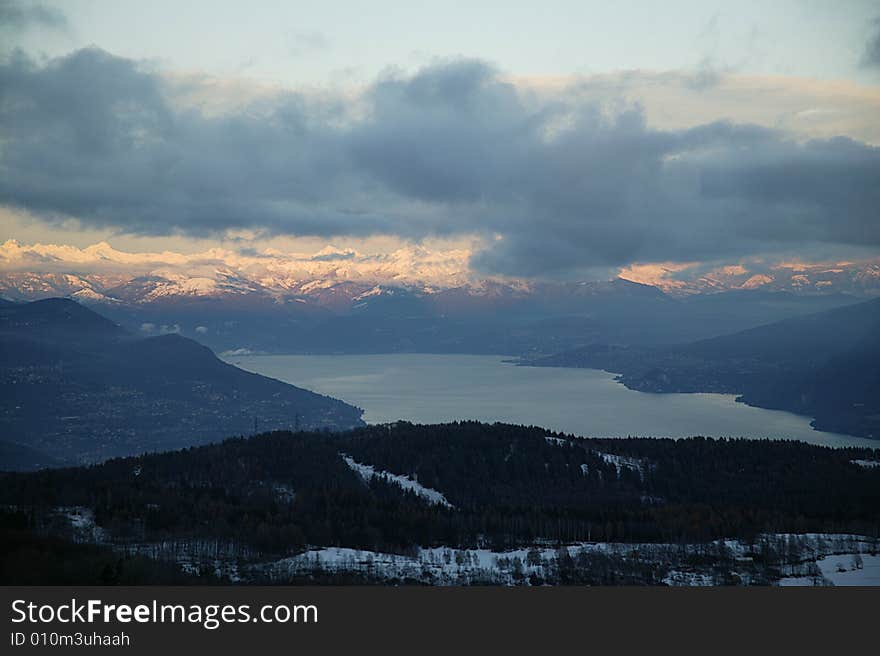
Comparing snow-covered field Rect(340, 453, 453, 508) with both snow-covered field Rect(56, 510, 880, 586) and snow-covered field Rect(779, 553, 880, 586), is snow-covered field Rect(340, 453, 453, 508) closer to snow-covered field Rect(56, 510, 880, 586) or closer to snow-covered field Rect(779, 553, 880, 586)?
snow-covered field Rect(56, 510, 880, 586)

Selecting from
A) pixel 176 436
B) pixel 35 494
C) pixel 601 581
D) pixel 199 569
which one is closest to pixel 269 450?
pixel 35 494

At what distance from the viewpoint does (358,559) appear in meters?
57.8

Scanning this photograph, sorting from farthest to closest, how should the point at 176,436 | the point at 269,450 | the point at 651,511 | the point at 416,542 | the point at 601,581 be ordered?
the point at 176,436 → the point at 269,450 → the point at 651,511 → the point at 416,542 → the point at 601,581

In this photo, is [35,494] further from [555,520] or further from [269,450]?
[555,520]

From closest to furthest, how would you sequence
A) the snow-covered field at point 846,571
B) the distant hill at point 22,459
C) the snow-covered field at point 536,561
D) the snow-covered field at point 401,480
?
the snow-covered field at point 536,561, the snow-covered field at point 846,571, the snow-covered field at point 401,480, the distant hill at point 22,459

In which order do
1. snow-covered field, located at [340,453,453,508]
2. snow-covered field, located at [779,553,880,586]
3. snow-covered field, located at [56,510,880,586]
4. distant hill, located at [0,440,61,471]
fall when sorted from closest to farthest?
snow-covered field, located at [56,510,880,586], snow-covered field, located at [779,553,880,586], snow-covered field, located at [340,453,453,508], distant hill, located at [0,440,61,471]

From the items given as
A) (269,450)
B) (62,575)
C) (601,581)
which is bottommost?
(601,581)

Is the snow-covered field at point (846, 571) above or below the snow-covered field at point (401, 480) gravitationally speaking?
below

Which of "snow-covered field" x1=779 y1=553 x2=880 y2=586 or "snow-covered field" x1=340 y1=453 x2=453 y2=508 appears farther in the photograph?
"snow-covered field" x1=340 y1=453 x2=453 y2=508

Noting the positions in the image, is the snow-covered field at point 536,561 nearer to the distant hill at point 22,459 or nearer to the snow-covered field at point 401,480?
the snow-covered field at point 401,480

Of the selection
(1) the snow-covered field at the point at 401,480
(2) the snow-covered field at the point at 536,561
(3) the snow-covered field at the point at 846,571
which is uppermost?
(1) the snow-covered field at the point at 401,480

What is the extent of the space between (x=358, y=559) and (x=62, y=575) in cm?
2340

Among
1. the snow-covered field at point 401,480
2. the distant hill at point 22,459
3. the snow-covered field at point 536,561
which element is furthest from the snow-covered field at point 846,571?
the distant hill at point 22,459

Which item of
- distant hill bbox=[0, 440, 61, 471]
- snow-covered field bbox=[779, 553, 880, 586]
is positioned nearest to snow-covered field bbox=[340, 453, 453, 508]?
snow-covered field bbox=[779, 553, 880, 586]
